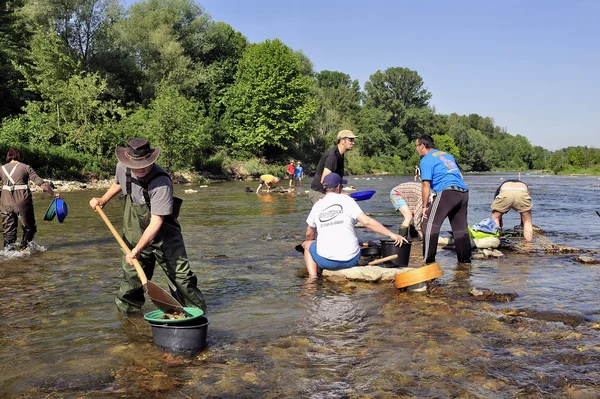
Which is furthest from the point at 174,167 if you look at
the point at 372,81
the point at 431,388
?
the point at 372,81

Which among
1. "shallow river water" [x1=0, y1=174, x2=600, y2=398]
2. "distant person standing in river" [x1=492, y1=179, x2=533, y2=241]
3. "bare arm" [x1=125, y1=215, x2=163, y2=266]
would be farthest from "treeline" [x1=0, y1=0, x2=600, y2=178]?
"bare arm" [x1=125, y1=215, x2=163, y2=266]

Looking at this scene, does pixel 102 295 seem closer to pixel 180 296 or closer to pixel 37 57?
pixel 180 296

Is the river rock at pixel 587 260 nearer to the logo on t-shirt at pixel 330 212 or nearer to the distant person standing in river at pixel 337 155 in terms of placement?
the distant person standing in river at pixel 337 155

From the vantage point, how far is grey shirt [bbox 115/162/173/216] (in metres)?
5.38

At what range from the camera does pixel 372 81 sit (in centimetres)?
9825

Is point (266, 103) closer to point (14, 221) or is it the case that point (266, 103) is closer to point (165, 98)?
point (165, 98)

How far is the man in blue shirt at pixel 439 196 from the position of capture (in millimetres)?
8414

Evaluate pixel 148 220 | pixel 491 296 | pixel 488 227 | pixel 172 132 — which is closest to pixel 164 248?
pixel 148 220

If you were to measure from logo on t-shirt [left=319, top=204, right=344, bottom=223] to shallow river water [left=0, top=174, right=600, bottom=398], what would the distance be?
41.1 inches

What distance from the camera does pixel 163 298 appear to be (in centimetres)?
516

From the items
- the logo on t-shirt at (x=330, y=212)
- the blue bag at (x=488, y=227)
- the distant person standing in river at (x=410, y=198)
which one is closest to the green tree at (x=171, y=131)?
the distant person standing in river at (x=410, y=198)

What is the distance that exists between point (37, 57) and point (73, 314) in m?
37.7

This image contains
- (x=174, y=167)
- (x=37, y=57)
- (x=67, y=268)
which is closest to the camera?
(x=67, y=268)

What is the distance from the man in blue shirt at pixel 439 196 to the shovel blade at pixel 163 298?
461cm
